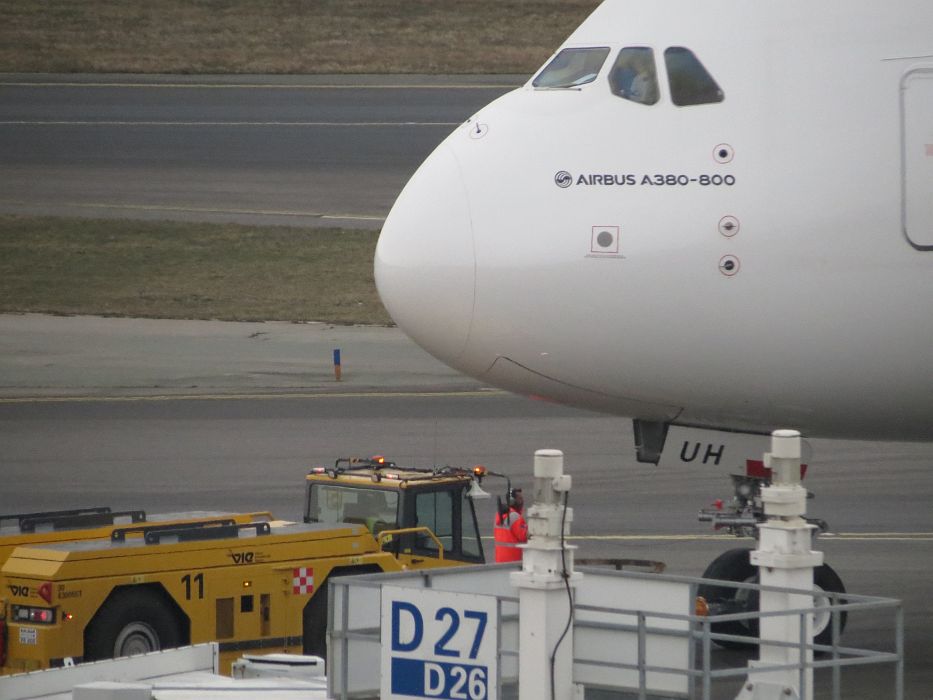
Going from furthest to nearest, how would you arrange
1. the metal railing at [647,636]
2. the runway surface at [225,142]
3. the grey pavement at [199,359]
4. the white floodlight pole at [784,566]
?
the runway surface at [225,142] < the grey pavement at [199,359] < the white floodlight pole at [784,566] < the metal railing at [647,636]

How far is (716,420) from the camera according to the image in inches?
643

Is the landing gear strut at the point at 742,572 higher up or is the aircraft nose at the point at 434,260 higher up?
the aircraft nose at the point at 434,260

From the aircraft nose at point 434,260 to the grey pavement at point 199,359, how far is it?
18.5 metres

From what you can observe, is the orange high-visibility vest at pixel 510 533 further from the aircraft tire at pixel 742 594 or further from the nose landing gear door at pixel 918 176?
the nose landing gear door at pixel 918 176

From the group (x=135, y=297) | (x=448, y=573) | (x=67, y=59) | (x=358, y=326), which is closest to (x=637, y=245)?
(x=448, y=573)

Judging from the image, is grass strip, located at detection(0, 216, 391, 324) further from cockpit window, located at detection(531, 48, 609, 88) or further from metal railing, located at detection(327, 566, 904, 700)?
metal railing, located at detection(327, 566, 904, 700)

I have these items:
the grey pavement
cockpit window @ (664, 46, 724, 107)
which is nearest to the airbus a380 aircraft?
cockpit window @ (664, 46, 724, 107)

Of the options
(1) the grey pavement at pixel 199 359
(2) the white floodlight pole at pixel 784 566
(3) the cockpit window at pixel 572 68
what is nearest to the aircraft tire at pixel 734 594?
(2) the white floodlight pole at pixel 784 566

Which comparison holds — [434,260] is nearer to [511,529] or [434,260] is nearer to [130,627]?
[130,627]

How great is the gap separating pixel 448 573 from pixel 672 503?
12.5 meters

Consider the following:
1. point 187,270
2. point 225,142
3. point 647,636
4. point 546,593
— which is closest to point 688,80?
point 647,636

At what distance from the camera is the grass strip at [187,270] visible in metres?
40.8

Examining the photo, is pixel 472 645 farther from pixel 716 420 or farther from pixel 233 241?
pixel 233 241

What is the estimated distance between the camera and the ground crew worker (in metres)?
19.7
